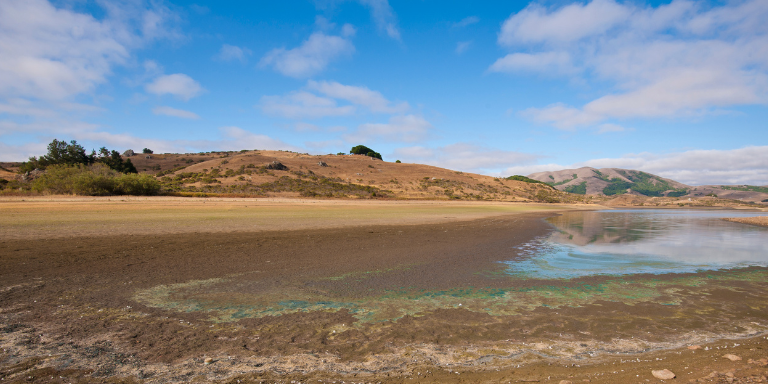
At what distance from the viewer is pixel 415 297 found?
6.91m

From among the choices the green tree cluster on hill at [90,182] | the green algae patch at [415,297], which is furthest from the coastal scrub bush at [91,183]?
the green algae patch at [415,297]

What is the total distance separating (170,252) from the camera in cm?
1081

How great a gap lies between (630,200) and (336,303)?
3292 inches

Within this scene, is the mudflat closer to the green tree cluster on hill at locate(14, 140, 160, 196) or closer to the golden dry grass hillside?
the green tree cluster on hill at locate(14, 140, 160, 196)

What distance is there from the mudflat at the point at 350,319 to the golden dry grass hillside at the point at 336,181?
40364mm

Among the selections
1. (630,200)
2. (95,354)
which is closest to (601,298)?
(95,354)

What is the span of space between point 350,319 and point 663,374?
13.3 ft

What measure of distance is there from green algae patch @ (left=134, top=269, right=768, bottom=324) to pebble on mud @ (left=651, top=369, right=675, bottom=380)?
2.30 meters

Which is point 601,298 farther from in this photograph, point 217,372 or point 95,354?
point 95,354

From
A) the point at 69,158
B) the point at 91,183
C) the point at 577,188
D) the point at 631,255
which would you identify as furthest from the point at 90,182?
the point at 577,188

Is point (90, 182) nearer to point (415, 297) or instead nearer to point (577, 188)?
point (415, 297)

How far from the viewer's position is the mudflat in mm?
3902

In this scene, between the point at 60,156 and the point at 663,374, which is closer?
the point at 663,374

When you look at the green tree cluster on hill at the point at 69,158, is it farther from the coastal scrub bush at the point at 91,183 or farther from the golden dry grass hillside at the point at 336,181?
the coastal scrub bush at the point at 91,183
